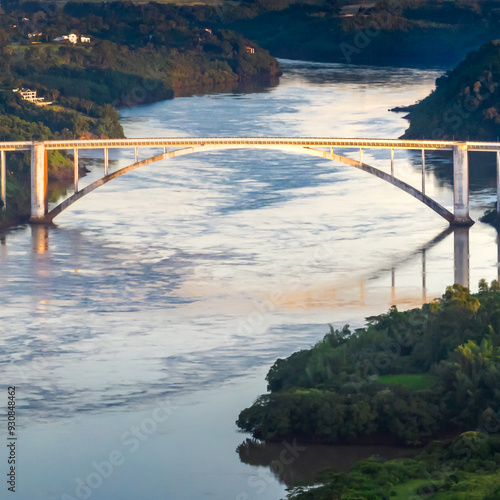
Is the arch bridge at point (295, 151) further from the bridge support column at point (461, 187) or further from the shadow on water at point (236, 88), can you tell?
the shadow on water at point (236, 88)

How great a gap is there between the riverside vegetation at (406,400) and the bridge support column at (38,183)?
35.4 metres

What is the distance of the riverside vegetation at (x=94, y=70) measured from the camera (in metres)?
111

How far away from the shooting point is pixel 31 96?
126 m

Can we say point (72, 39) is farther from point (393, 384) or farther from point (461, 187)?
point (393, 384)

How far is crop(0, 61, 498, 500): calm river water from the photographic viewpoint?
48.2m

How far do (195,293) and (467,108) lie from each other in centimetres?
5421

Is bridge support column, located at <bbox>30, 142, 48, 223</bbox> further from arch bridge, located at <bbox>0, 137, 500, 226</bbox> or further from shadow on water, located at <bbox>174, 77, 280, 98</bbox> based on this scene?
shadow on water, located at <bbox>174, 77, 280, 98</bbox>

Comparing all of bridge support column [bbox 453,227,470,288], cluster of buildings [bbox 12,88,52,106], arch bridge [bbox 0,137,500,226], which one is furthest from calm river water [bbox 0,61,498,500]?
cluster of buildings [bbox 12,88,52,106]


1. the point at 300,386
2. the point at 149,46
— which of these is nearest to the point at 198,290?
the point at 300,386

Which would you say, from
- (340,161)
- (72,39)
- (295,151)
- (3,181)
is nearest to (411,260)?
(340,161)

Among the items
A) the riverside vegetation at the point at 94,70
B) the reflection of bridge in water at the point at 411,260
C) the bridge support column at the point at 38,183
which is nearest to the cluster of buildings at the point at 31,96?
the riverside vegetation at the point at 94,70

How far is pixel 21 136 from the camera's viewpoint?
108 meters

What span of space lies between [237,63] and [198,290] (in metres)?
109

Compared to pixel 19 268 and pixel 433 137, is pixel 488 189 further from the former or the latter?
pixel 19 268
